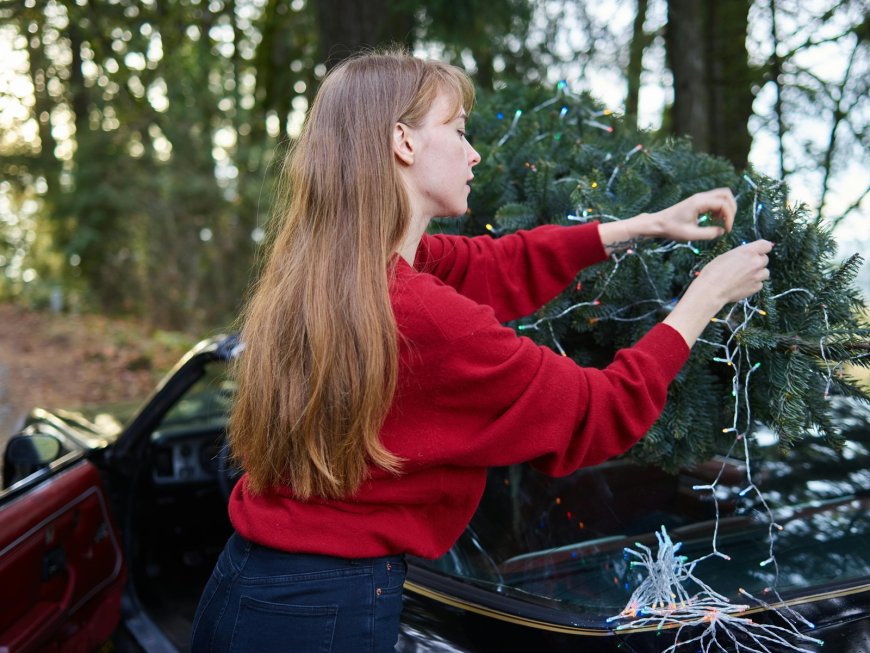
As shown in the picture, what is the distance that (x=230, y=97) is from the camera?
1055 centimetres

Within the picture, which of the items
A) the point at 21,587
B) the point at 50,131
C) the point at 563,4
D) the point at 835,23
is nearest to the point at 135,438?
the point at 21,587

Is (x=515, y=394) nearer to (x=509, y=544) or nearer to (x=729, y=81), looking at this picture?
(x=509, y=544)

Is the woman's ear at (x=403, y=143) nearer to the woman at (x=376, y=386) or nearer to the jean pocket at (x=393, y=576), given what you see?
the woman at (x=376, y=386)

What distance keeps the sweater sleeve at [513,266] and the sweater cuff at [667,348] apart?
1.61 feet

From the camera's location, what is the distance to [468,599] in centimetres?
176

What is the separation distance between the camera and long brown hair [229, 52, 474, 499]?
1.37m

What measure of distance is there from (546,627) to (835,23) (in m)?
5.38

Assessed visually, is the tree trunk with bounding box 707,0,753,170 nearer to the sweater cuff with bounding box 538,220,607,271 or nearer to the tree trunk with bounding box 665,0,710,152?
the tree trunk with bounding box 665,0,710,152

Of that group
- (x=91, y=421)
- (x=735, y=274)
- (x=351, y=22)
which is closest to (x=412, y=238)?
(x=735, y=274)

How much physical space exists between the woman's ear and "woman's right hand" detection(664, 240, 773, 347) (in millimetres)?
565

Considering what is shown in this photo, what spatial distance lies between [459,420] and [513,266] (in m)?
0.62

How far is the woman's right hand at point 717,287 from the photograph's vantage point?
142cm

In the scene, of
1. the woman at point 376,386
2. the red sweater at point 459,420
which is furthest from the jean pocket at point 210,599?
the red sweater at point 459,420

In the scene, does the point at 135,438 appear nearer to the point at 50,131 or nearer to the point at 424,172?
the point at 424,172
